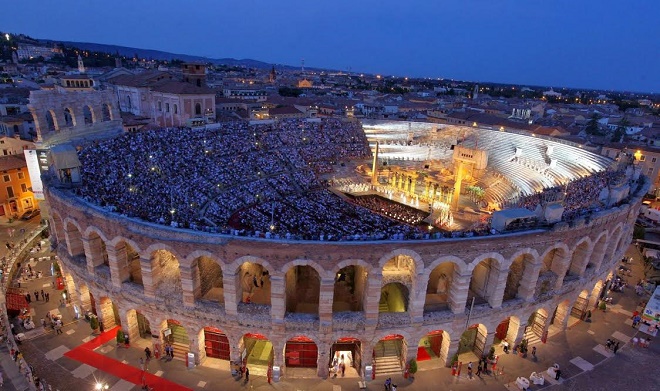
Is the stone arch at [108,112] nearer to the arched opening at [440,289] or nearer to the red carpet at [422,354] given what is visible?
the arched opening at [440,289]

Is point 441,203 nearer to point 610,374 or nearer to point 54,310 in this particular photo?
point 610,374

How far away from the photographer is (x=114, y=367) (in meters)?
25.8

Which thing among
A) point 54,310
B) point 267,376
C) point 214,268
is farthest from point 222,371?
point 54,310

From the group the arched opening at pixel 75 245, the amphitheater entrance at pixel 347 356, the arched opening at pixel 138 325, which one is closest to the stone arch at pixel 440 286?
the amphitheater entrance at pixel 347 356

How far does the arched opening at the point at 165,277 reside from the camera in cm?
2584

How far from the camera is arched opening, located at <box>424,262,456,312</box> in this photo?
27033mm

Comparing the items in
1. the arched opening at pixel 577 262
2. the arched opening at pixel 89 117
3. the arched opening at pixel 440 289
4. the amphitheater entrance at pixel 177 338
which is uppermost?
the arched opening at pixel 89 117

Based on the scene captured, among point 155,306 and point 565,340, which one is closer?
point 155,306

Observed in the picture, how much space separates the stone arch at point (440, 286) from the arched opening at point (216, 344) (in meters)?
13.5

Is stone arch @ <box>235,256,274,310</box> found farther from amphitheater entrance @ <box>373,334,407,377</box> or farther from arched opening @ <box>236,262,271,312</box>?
amphitheater entrance @ <box>373,334,407,377</box>

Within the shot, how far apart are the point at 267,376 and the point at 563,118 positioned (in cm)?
11567

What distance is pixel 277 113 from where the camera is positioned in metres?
73.0

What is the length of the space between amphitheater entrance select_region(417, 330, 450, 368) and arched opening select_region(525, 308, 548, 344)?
7.44 meters

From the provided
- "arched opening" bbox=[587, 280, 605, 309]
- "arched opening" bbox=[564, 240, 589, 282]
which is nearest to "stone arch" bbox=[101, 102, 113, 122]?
"arched opening" bbox=[564, 240, 589, 282]
